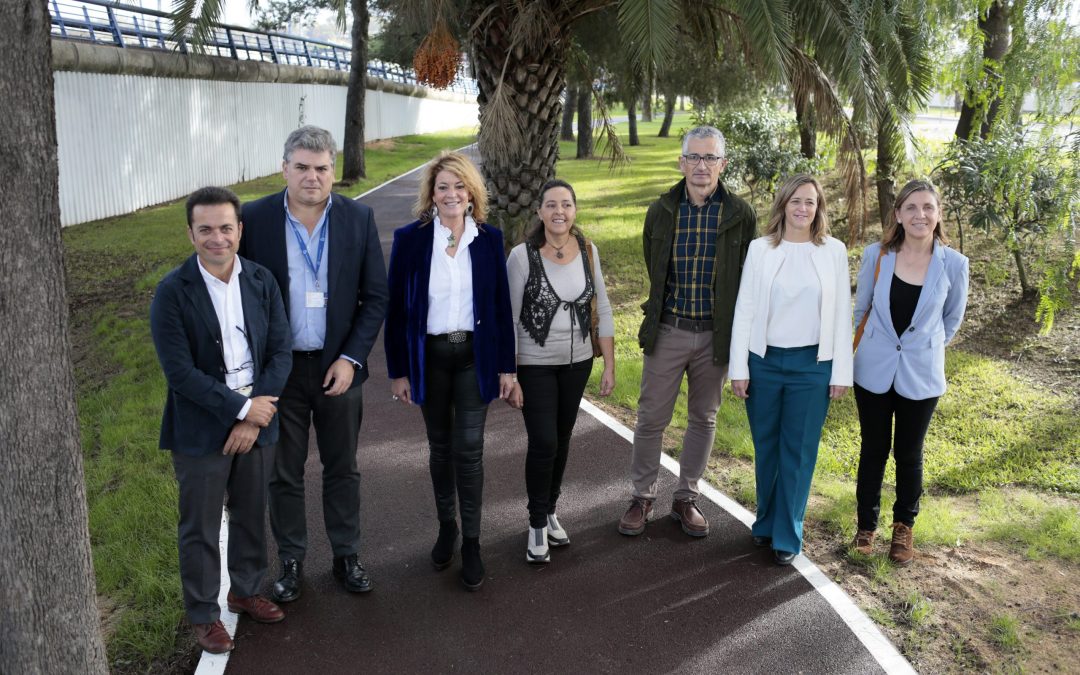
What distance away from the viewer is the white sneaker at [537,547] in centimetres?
479

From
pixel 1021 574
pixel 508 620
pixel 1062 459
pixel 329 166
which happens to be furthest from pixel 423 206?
pixel 1062 459

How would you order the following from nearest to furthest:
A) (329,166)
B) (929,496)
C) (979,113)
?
(329,166), (929,496), (979,113)

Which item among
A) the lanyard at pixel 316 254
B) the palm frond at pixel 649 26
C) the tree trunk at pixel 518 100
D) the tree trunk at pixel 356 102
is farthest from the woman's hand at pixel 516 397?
the tree trunk at pixel 356 102

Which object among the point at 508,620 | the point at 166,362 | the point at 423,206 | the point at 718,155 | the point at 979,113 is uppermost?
the point at 979,113

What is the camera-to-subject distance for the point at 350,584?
4.48m

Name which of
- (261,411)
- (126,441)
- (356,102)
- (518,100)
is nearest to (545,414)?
(261,411)

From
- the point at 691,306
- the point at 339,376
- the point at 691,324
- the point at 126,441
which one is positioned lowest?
the point at 126,441

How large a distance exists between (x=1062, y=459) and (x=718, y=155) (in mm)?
3983

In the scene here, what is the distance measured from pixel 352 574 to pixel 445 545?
1.68 feet

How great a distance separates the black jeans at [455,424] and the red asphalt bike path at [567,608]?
445 mm

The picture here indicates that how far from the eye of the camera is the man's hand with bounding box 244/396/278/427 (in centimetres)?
381

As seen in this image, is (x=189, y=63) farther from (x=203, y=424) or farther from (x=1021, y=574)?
(x=1021, y=574)

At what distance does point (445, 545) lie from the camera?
470 cm

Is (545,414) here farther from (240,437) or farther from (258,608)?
(258,608)
